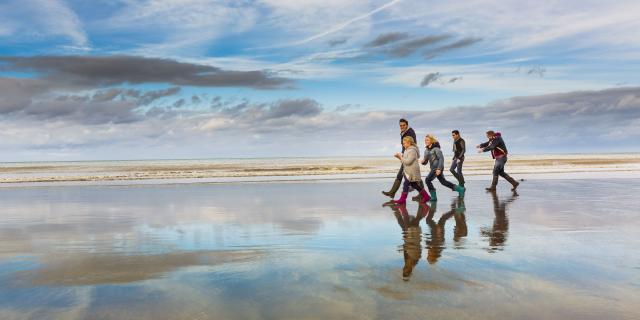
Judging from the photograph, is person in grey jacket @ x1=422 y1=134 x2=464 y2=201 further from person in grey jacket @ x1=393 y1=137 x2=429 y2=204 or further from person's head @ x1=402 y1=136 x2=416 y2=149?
person's head @ x1=402 y1=136 x2=416 y2=149

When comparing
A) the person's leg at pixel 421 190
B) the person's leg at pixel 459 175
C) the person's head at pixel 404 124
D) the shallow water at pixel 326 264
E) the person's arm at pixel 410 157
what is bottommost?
the shallow water at pixel 326 264

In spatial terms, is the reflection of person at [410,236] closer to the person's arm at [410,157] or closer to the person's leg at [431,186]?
the person's arm at [410,157]

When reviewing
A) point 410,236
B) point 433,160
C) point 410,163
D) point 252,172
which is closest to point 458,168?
point 433,160

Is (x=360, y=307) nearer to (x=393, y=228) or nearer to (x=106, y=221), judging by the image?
(x=393, y=228)

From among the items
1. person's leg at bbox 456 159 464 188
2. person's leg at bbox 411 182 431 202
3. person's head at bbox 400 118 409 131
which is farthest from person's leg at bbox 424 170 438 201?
person's leg at bbox 456 159 464 188

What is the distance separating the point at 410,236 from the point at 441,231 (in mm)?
865

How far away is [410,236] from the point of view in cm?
841

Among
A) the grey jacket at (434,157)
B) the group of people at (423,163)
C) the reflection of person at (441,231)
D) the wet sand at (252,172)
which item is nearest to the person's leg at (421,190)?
the group of people at (423,163)

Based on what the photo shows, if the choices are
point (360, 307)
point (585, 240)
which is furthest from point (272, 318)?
point (585, 240)

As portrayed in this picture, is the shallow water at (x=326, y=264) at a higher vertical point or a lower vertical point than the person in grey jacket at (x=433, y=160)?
lower

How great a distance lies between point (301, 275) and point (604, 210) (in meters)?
9.58

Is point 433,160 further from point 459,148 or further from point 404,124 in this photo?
point 459,148

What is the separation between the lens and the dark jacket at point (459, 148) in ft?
56.2

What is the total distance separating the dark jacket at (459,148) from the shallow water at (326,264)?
468cm
